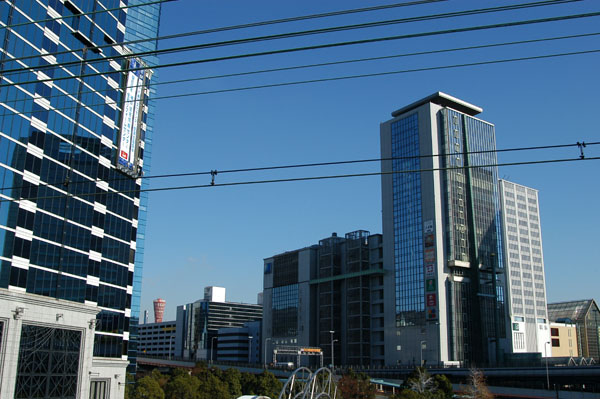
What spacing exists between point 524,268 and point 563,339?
110ft

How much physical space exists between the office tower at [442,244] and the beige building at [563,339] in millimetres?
34894

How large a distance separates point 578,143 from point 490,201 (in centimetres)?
14394

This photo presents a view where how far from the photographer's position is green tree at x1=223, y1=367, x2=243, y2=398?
102 m

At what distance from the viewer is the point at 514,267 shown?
16438 cm

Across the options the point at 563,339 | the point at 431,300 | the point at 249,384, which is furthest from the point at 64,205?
the point at 563,339

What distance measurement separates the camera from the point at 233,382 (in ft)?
339

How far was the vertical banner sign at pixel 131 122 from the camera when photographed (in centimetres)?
7231

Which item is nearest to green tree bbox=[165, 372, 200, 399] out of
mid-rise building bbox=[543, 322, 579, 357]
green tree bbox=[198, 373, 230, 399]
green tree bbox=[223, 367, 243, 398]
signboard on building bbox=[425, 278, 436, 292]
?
green tree bbox=[198, 373, 230, 399]

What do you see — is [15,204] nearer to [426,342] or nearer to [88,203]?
[88,203]

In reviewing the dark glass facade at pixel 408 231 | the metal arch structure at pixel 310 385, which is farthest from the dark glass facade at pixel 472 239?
the metal arch structure at pixel 310 385

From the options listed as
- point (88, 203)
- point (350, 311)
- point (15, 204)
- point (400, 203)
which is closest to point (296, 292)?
point (350, 311)

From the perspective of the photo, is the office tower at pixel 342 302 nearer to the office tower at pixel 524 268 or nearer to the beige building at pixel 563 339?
the office tower at pixel 524 268

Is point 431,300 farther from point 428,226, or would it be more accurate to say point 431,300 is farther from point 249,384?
point 249,384

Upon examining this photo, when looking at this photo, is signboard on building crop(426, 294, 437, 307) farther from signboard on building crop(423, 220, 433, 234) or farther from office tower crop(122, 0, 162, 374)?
office tower crop(122, 0, 162, 374)
